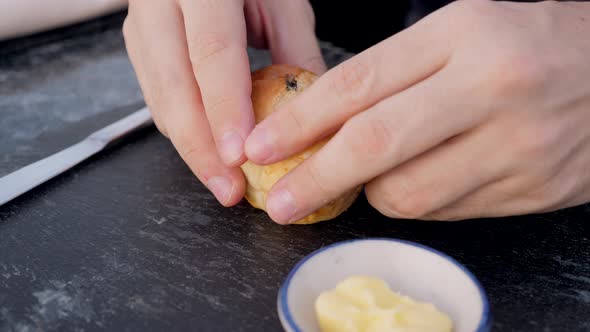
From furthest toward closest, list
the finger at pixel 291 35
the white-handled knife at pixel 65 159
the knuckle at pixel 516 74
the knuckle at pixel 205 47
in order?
the finger at pixel 291 35 < the white-handled knife at pixel 65 159 < the knuckle at pixel 205 47 < the knuckle at pixel 516 74

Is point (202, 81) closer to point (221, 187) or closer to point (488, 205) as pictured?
point (221, 187)

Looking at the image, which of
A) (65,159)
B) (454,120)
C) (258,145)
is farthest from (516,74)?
(65,159)

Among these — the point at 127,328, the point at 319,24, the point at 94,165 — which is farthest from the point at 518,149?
the point at 319,24

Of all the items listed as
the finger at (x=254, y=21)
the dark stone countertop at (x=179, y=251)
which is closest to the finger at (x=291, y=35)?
the finger at (x=254, y=21)

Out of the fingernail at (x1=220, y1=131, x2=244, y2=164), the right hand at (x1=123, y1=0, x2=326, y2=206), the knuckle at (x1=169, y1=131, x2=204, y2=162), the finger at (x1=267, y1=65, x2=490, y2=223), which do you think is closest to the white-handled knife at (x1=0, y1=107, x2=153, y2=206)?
the right hand at (x1=123, y1=0, x2=326, y2=206)

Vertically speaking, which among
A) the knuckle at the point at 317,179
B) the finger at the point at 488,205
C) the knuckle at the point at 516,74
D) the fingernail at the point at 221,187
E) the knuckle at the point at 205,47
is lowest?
the finger at the point at 488,205

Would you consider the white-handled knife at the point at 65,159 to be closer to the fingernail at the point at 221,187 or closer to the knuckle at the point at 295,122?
the fingernail at the point at 221,187
